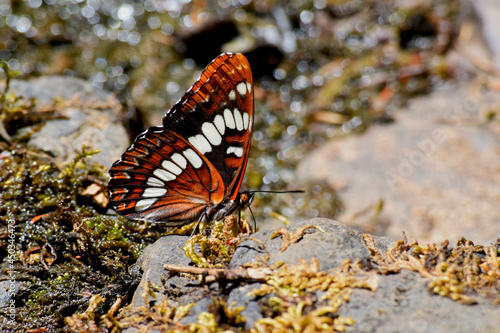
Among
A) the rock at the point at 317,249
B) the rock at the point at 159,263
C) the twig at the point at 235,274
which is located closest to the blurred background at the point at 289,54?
the rock at the point at 159,263

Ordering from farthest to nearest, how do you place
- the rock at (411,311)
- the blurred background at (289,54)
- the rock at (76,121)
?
1. the blurred background at (289,54)
2. the rock at (76,121)
3. the rock at (411,311)

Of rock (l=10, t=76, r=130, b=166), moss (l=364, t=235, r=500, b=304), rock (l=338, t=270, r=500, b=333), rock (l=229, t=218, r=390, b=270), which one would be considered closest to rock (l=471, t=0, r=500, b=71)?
moss (l=364, t=235, r=500, b=304)

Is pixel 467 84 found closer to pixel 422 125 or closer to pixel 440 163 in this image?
pixel 422 125

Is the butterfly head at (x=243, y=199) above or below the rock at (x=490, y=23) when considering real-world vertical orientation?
below

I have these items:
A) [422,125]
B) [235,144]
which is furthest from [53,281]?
[422,125]

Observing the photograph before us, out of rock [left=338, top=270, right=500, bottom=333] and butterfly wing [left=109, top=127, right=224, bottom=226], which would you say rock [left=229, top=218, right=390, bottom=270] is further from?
butterfly wing [left=109, top=127, right=224, bottom=226]

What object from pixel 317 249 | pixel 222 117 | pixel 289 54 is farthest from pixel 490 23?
pixel 317 249

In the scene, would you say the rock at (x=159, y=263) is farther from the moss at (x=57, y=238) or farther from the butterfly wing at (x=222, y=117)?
the butterfly wing at (x=222, y=117)

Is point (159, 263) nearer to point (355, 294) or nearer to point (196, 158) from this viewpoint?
point (196, 158)
